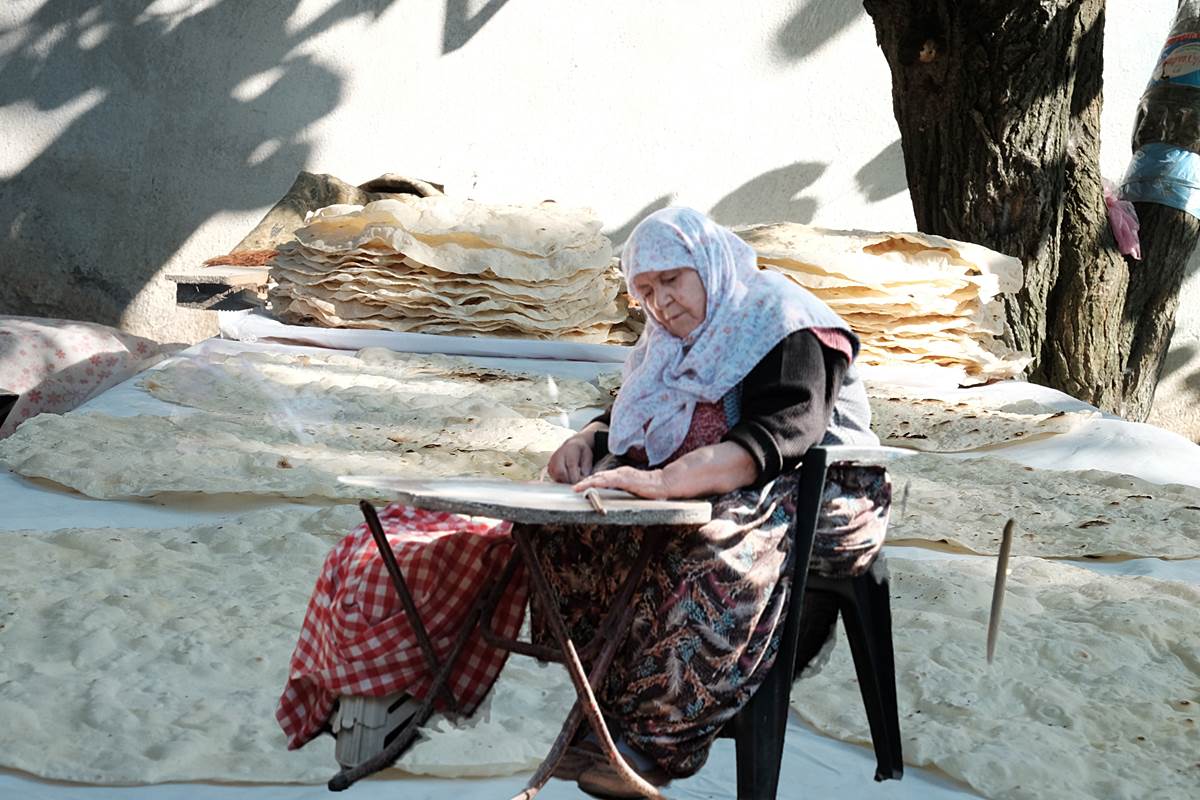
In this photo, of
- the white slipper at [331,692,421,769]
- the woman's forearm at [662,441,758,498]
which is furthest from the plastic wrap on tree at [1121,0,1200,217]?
the white slipper at [331,692,421,769]

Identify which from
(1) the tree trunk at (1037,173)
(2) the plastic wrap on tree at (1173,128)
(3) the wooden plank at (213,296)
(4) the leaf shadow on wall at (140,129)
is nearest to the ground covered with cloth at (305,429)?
(3) the wooden plank at (213,296)

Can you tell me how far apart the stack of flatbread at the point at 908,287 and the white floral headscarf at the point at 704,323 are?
9.29 ft

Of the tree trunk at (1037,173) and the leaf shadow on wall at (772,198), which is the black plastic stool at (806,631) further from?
the leaf shadow on wall at (772,198)

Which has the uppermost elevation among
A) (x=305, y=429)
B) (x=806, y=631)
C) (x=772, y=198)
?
(x=772, y=198)

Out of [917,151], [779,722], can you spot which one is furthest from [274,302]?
[779,722]

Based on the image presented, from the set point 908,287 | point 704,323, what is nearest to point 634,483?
point 704,323

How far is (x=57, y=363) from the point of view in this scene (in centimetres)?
444

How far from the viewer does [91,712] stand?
1.69 metres

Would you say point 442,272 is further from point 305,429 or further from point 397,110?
point 397,110

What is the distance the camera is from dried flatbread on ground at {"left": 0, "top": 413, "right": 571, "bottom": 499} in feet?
8.87

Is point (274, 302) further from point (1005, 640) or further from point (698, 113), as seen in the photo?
point (1005, 640)

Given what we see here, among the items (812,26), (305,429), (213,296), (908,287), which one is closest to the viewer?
(305,429)

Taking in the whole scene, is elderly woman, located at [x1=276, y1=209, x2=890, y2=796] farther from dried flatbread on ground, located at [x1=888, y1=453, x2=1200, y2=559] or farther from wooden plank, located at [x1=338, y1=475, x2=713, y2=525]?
dried flatbread on ground, located at [x1=888, y1=453, x2=1200, y2=559]

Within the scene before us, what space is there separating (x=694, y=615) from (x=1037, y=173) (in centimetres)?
420
